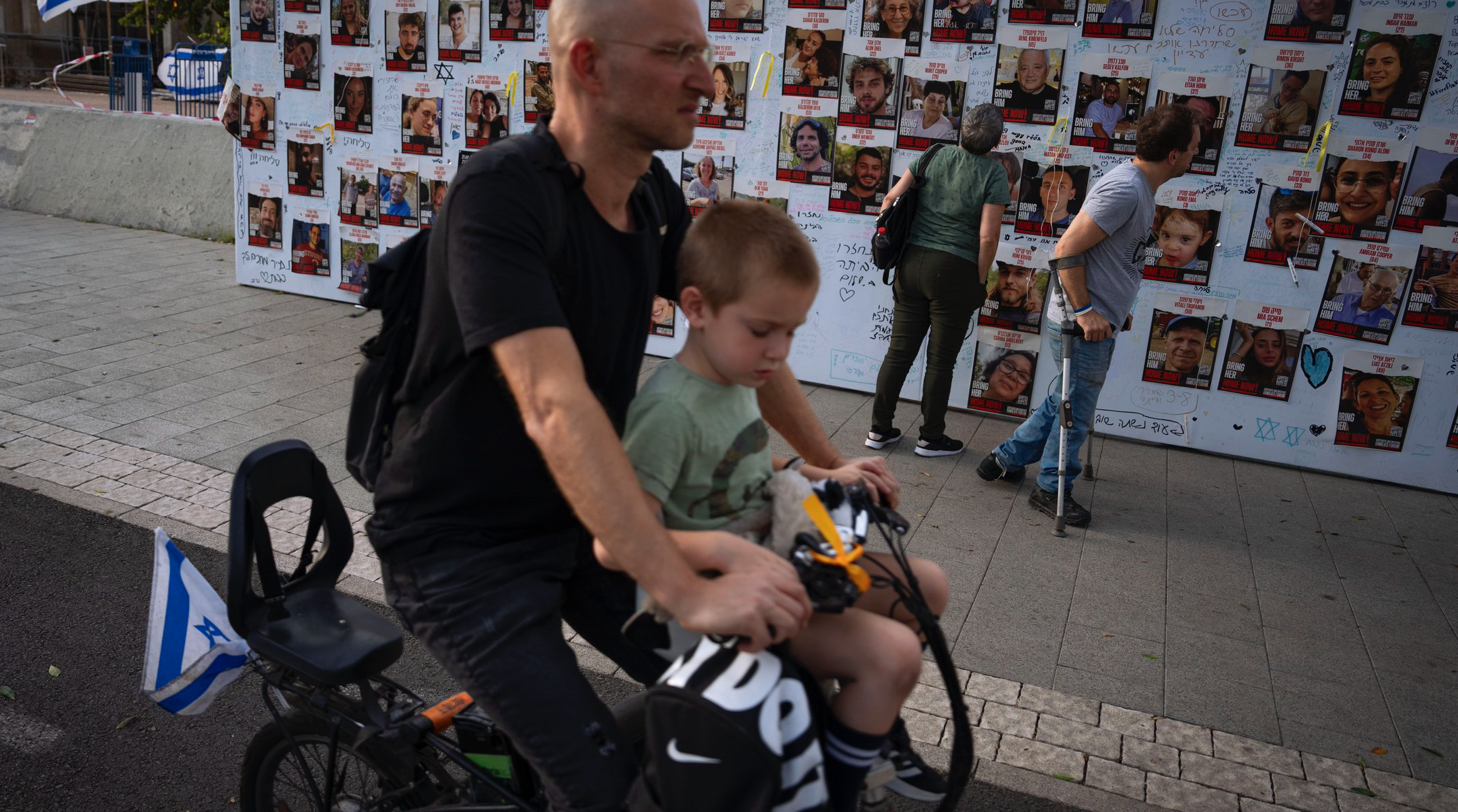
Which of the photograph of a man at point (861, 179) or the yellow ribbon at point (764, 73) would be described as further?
the yellow ribbon at point (764, 73)

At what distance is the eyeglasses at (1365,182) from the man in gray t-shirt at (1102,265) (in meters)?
1.43

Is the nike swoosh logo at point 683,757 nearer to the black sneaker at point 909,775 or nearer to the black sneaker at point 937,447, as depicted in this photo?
the black sneaker at point 909,775

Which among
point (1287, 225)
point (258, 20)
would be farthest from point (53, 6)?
point (1287, 225)

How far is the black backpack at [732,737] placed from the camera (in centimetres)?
166

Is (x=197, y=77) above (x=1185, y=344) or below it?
above

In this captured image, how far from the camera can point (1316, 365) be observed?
6.62 meters

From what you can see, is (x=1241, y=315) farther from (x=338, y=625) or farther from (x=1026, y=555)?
(x=338, y=625)

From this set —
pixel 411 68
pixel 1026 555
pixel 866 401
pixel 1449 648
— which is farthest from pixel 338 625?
pixel 411 68

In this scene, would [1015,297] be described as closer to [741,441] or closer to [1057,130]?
[1057,130]

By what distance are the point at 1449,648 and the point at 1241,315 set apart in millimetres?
2665

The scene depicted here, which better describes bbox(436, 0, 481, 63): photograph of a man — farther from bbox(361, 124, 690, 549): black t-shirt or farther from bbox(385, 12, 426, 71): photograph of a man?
bbox(361, 124, 690, 549): black t-shirt

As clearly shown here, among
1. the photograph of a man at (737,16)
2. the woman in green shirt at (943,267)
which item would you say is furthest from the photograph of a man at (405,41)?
the woman in green shirt at (943,267)

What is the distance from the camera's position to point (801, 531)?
1855mm

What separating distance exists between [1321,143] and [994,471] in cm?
272
